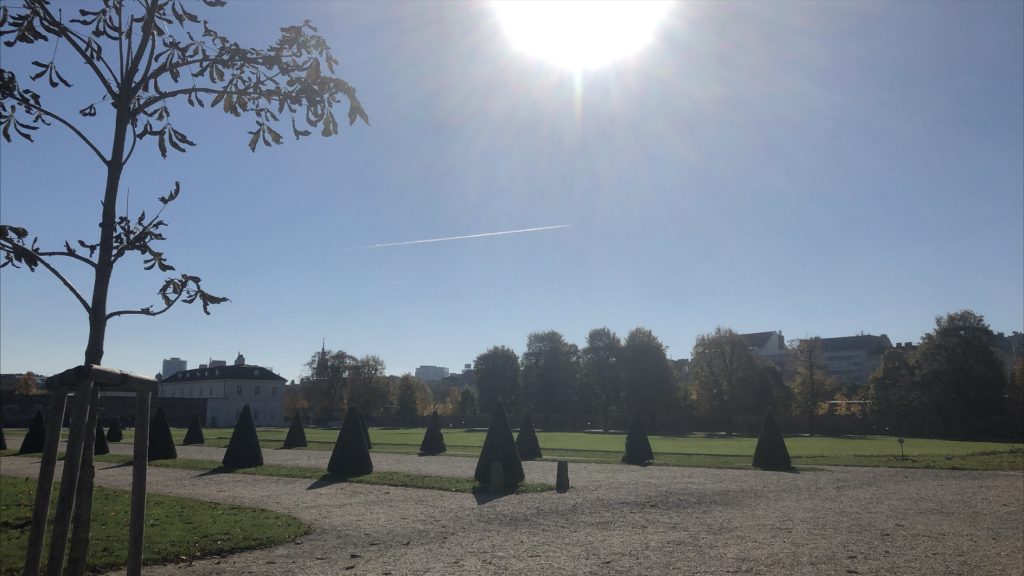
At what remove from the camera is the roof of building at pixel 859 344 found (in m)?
132

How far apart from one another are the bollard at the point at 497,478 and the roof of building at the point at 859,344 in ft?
428

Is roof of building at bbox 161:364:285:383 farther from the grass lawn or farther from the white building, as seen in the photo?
the grass lawn

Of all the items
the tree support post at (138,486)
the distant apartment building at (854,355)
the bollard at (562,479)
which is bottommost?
the bollard at (562,479)

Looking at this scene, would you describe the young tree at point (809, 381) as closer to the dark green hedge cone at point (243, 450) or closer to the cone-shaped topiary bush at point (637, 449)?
the cone-shaped topiary bush at point (637, 449)

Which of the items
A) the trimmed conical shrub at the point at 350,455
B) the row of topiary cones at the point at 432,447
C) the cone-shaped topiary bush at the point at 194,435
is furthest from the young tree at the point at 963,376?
the cone-shaped topiary bush at the point at 194,435

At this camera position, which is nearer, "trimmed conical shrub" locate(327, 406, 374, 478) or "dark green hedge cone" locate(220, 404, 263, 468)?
"trimmed conical shrub" locate(327, 406, 374, 478)

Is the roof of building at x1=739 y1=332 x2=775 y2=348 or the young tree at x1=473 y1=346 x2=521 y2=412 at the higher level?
the roof of building at x1=739 y1=332 x2=775 y2=348

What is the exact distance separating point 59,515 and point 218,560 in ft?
20.2

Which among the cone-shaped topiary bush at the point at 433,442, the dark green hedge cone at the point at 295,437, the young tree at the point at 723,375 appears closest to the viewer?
the cone-shaped topiary bush at the point at 433,442

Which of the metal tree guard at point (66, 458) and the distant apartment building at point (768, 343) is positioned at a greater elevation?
the distant apartment building at point (768, 343)

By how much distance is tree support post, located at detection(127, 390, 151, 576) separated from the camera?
16.5ft

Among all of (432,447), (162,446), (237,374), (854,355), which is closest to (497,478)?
(432,447)

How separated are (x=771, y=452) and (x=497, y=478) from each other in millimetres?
13620

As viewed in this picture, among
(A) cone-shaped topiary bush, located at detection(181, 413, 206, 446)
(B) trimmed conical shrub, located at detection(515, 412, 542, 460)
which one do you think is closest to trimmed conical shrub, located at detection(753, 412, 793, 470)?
(B) trimmed conical shrub, located at detection(515, 412, 542, 460)
